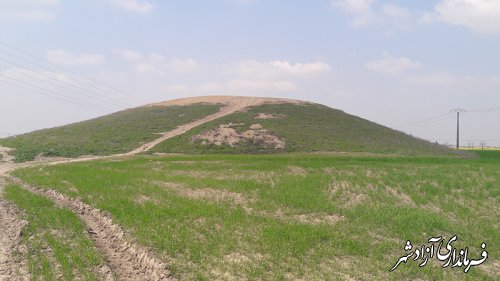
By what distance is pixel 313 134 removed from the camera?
6212cm

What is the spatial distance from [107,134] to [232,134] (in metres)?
20.7

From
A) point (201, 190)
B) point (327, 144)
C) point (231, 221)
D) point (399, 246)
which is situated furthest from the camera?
point (327, 144)

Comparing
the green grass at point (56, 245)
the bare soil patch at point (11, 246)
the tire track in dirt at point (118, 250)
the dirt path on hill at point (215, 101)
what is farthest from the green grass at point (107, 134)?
the tire track in dirt at point (118, 250)

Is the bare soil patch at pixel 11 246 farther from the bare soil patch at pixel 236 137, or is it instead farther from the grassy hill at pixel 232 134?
the bare soil patch at pixel 236 137

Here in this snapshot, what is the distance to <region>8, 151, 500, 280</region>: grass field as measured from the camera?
12023 mm

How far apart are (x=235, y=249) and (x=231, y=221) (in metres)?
3.43

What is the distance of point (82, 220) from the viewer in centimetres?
1686

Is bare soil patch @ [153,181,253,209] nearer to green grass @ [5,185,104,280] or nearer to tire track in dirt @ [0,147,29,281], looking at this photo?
green grass @ [5,185,104,280]

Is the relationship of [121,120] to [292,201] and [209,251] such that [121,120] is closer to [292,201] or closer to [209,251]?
[292,201]

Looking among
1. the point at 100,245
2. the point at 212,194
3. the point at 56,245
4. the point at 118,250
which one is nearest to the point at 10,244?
the point at 56,245

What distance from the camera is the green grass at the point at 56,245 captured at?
35.8 feet

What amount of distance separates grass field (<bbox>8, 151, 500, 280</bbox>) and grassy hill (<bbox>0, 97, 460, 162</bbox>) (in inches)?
852

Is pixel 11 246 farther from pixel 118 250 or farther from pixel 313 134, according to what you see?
pixel 313 134

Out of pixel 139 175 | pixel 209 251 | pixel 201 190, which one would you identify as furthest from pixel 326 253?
pixel 139 175
